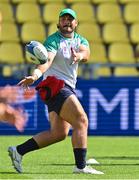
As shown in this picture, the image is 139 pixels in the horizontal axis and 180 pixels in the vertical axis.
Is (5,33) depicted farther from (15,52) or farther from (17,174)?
(17,174)

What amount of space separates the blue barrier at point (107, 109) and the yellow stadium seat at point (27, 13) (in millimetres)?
4939

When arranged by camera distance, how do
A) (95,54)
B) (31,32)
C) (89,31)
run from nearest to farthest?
1. (95,54)
2. (31,32)
3. (89,31)

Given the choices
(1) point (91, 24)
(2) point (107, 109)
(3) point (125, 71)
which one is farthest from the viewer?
(1) point (91, 24)

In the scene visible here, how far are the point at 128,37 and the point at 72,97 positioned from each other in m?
12.6

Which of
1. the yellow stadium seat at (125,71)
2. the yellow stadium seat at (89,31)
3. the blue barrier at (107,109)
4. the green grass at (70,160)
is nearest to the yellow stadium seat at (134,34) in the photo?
the yellow stadium seat at (89,31)

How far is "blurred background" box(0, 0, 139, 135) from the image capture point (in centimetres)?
1723

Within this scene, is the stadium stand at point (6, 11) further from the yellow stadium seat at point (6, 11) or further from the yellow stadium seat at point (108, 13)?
the yellow stadium seat at point (108, 13)

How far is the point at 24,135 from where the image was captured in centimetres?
1709

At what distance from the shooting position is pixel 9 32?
840 inches

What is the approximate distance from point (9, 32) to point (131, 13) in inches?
142

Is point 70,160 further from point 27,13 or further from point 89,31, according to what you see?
point 27,13

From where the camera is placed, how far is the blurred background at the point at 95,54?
17.2m

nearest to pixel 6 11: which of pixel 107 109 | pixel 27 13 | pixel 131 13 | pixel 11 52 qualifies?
pixel 27 13

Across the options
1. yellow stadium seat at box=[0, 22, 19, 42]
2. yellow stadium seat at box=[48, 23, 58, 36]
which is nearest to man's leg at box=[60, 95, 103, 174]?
yellow stadium seat at box=[0, 22, 19, 42]
